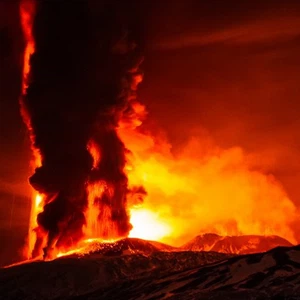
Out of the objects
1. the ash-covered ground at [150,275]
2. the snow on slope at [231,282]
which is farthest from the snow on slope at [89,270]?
the snow on slope at [231,282]


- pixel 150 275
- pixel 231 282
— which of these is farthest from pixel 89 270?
pixel 231 282

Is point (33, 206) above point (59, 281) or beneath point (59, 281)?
above

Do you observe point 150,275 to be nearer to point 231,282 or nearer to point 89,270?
point 89,270

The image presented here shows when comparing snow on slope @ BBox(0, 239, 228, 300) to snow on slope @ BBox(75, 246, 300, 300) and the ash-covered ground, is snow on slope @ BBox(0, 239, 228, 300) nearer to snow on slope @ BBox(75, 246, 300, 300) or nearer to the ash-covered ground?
the ash-covered ground

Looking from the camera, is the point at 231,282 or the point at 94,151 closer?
the point at 231,282

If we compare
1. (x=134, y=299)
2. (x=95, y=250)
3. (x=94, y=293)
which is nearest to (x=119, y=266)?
(x=95, y=250)

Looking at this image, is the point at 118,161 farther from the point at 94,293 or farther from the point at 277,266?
the point at 277,266

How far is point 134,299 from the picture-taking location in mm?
111812

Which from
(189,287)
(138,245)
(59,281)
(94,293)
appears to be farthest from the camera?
(138,245)

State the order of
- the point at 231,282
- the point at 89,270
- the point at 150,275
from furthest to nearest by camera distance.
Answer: the point at 89,270, the point at 150,275, the point at 231,282

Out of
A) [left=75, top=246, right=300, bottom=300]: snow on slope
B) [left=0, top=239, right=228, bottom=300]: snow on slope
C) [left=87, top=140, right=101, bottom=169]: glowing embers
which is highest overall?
[left=87, top=140, right=101, bottom=169]: glowing embers

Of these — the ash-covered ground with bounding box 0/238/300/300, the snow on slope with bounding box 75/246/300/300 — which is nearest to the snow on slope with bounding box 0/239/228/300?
the ash-covered ground with bounding box 0/238/300/300

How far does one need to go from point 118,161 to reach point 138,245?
2728cm

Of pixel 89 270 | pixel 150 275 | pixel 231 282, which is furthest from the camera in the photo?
pixel 89 270
